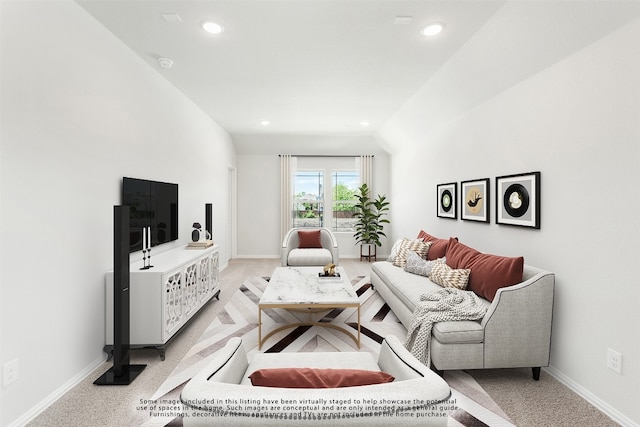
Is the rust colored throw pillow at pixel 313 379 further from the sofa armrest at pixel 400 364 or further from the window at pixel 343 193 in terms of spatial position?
the window at pixel 343 193

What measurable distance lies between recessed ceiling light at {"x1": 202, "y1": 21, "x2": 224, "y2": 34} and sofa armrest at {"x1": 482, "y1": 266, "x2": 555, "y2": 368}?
9.73 feet

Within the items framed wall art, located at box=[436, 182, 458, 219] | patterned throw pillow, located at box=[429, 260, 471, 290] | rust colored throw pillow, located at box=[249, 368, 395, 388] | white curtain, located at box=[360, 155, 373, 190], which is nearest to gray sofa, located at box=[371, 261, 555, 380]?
patterned throw pillow, located at box=[429, 260, 471, 290]

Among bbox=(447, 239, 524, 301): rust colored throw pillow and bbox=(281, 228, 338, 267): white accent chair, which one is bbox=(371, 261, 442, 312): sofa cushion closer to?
bbox=(447, 239, 524, 301): rust colored throw pillow

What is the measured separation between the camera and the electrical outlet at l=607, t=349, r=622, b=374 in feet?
6.39

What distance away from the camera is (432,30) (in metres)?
2.66

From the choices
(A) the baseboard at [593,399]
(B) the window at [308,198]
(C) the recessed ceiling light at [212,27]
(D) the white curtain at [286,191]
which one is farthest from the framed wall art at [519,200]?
(D) the white curtain at [286,191]

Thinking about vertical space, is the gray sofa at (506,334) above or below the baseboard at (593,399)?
above

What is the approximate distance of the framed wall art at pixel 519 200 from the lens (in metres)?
2.68

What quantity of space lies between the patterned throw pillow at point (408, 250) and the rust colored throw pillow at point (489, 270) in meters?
0.74

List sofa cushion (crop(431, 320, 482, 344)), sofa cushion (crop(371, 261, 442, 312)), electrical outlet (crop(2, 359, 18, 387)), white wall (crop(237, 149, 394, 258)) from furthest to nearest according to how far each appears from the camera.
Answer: white wall (crop(237, 149, 394, 258)) → sofa cushion (crop(371, 261, 442, 312)) → sofa cushion (crop(431, 320, 482, 344)) → electrical outlet (crop(2, 359, 18, 387))

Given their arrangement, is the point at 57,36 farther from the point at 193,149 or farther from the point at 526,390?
the point at 526,390

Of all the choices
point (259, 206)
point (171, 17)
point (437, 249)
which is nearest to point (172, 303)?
point (171, 17)

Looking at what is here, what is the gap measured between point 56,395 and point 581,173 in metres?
3.84

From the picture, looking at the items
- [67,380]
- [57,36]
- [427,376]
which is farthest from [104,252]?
[427,376]
